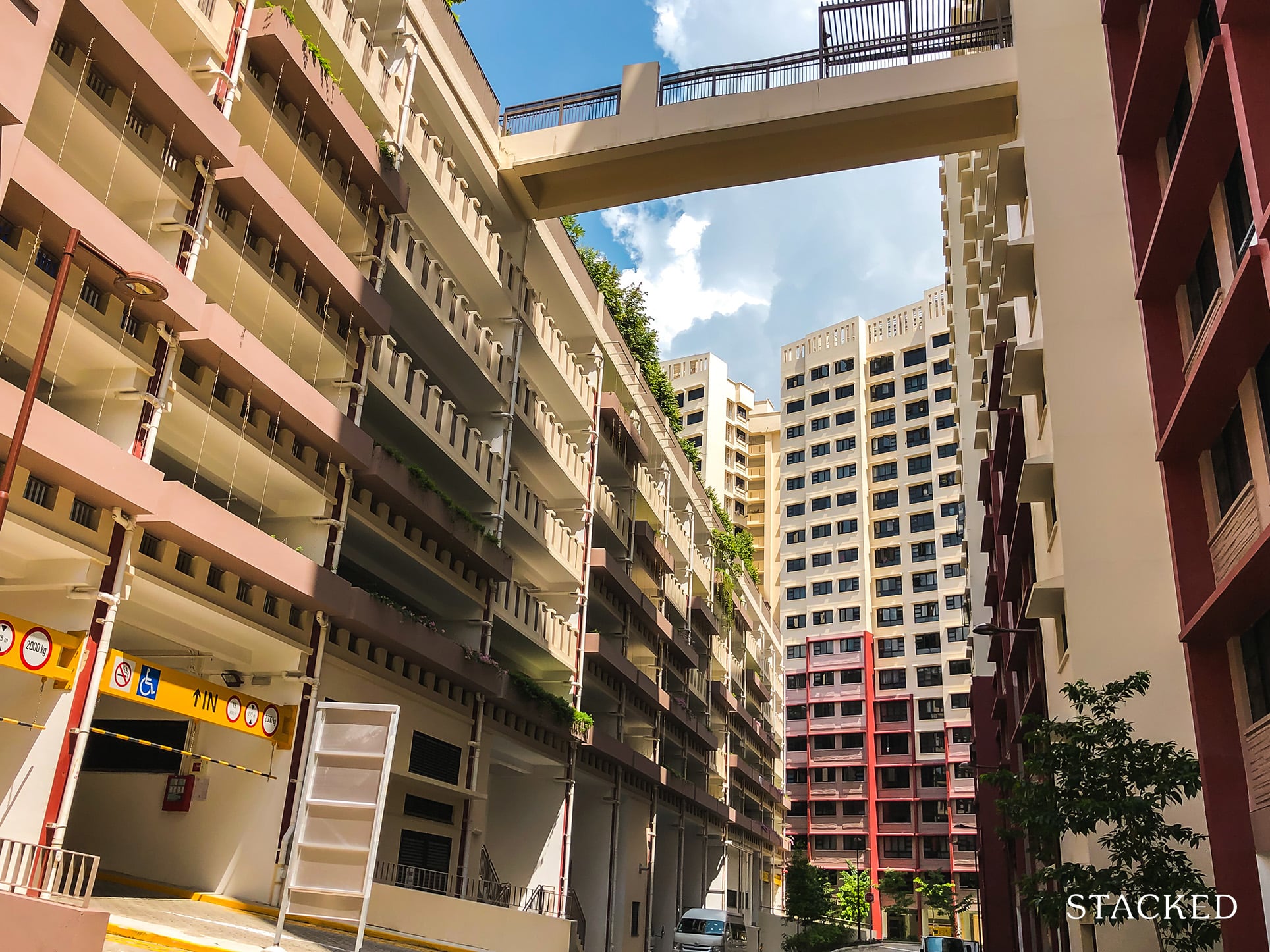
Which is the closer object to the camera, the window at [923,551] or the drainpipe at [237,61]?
the drainpipe at [237,61]

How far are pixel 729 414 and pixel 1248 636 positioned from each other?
9573 centimetres

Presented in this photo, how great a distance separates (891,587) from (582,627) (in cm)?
6932

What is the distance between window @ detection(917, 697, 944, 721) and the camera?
92688 mm

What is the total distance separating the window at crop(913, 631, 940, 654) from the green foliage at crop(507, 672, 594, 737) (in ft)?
220

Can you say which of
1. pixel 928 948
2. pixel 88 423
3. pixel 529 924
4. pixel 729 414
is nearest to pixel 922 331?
pixel 729 414

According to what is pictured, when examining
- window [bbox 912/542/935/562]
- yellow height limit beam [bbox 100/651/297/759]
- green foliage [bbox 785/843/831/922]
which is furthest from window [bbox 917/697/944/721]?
yellow height limit beam [bbox 100/651/297/759]

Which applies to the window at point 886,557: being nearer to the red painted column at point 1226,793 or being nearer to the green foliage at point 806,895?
the green foliage at point 806,895

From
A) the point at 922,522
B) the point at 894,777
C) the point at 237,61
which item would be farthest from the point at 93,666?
the point at 922,522

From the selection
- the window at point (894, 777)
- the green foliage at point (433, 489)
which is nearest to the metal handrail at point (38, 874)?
the green foliage at point (433, 489)

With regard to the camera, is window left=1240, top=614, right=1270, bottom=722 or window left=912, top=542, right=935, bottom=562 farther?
window left=912, top=542, right=935, bottom=562

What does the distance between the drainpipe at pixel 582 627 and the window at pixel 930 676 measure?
60.8 meters

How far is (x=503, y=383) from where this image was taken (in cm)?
3050

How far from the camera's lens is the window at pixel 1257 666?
14.1 meters

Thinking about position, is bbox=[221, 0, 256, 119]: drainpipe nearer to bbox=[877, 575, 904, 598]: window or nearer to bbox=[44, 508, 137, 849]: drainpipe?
bbox=[44, 508, 137, 849]: drainpipe
